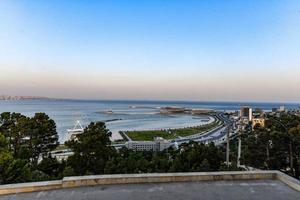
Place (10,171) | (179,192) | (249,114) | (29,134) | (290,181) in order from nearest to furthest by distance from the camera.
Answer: (179,192)
(290,181)
(10,171)
(29,134)
(249,114)

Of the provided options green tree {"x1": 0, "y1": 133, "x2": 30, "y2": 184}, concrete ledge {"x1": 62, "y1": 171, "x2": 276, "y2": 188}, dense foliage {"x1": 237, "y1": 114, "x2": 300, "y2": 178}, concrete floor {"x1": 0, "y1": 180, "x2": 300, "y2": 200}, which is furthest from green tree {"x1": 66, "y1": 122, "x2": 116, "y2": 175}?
concrete floor {"x1": 0, "y1": 180, "x2": 300, "y2": 200}

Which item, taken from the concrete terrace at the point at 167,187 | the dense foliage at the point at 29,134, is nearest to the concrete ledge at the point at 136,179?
the concrete terrace at the point at 167,187

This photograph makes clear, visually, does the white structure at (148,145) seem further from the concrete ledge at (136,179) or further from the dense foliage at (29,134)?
the concrete ledge at (136,179)

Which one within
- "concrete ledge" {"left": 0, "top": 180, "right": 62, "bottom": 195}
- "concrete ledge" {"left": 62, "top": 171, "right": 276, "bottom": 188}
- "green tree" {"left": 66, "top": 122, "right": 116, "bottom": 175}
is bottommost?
"green tree" {"left": 66, "top": 122, "right": 116, "bottom": 175}

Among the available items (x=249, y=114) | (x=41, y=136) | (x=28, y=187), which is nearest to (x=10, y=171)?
(x=28, y=187)

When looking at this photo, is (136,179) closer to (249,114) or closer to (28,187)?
(28,187)

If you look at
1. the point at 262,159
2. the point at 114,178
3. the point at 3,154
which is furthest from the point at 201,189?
the point at 262,159

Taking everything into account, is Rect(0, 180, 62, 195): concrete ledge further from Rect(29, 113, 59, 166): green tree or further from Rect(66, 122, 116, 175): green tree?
Rect(29, 113, 59, 166): green tree
